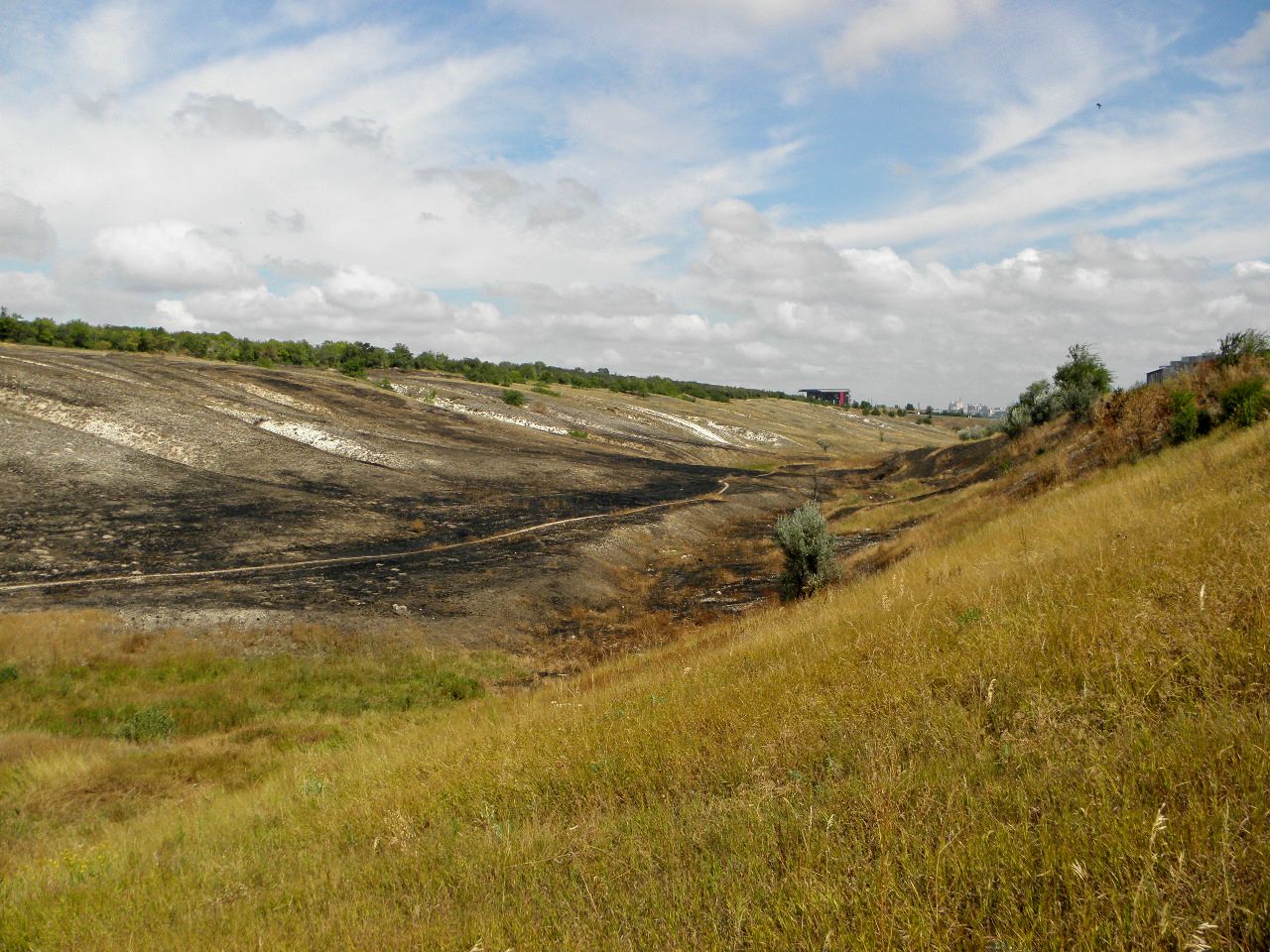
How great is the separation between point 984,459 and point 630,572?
107 ft

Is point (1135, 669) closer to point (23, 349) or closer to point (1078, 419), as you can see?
point (1078, 419)

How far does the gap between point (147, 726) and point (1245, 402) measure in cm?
2354

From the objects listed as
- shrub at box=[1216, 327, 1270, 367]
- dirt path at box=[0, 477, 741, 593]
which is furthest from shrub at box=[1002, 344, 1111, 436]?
dirt path at box=[0, 477, 741, 593]

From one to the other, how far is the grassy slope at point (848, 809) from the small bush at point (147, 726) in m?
5.28

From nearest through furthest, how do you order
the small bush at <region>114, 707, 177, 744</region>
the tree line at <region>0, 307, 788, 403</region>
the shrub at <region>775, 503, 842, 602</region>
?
the small bush at <region>114, 707, 177, 744</region>, the shrub at <region>775, 503, 842, 602</region>, the tree line at <region>0, 307, 788, 403</region>

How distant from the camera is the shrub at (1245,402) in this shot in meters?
14.8

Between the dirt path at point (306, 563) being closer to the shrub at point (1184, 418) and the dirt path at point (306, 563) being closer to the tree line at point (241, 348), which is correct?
the shrub at point (1184, 418)

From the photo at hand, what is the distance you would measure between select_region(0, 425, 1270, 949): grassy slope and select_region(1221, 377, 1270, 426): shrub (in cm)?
798

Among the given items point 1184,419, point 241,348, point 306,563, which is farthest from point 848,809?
point 241,348

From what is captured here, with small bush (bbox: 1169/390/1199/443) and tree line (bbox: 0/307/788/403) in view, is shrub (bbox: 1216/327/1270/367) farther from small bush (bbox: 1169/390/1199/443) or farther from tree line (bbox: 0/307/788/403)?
tree line (bbox: 0/307/788/403)

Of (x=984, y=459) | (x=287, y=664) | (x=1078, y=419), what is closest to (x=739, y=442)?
(x=984, y=459)

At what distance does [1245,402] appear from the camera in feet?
50.2

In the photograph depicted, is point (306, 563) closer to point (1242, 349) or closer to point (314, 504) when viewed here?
point (314, 504)

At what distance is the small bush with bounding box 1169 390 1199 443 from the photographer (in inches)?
654
